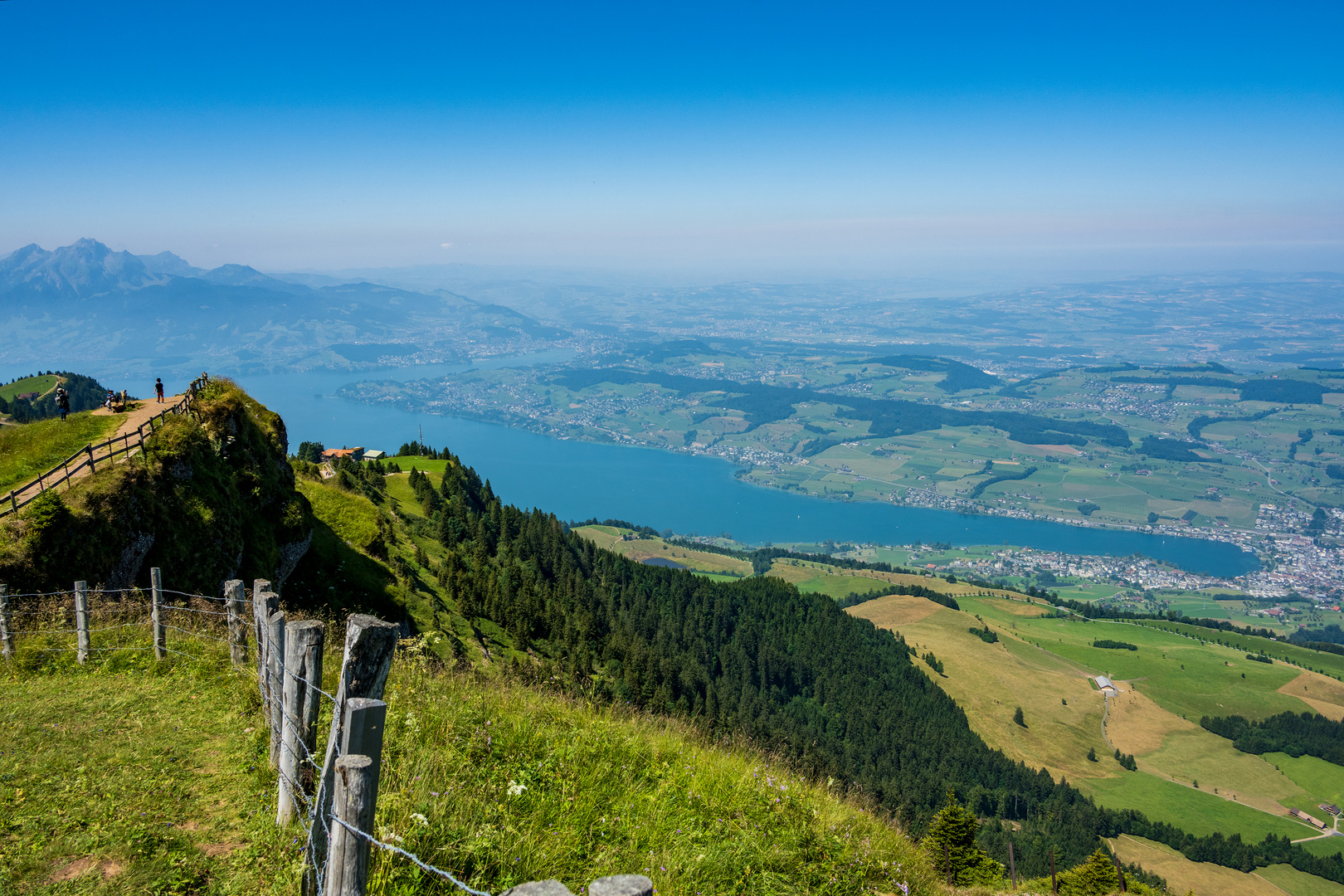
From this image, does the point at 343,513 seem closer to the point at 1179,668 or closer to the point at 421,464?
the point at 421,464

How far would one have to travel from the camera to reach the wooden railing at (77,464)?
14.7 m

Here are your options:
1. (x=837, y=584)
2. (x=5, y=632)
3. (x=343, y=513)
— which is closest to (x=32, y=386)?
(x=343, y=513)

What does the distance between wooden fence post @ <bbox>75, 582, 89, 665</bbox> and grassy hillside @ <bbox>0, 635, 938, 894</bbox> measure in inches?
16.9

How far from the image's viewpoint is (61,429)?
62.9 feet

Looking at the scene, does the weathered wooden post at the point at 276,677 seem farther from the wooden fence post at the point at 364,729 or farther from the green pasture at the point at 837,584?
the green pasture at the point at 837,584

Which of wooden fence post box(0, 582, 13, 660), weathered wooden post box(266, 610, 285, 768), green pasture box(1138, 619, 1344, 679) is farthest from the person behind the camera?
green pasture box(1138, 619, 1344, 679)

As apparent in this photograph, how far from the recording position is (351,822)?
11.1 feet

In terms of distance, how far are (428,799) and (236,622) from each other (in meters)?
5.04

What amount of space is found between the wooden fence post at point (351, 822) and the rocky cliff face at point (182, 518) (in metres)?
14.7

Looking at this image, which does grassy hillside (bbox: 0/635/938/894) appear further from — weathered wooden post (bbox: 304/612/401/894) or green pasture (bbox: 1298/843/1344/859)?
green pasture (bbox: 1298/843/1344/859)

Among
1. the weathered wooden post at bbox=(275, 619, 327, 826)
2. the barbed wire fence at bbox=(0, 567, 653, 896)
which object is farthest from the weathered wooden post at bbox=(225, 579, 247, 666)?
the weathered wooden post at bbox=(275, 619, 327, 826)

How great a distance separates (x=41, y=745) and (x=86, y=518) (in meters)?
10.2

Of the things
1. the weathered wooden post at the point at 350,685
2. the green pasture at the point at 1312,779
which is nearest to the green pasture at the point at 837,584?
the green pasture at the point at 1312,779

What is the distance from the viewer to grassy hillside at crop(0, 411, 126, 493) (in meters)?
16.9
